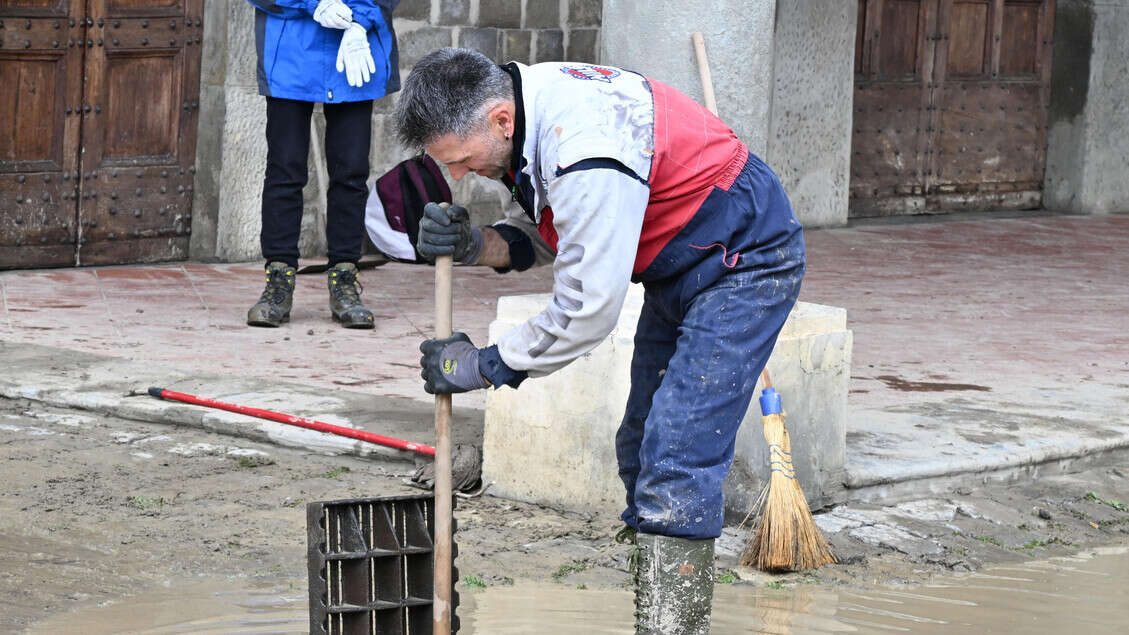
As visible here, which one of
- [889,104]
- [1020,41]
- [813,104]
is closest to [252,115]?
[813,104]

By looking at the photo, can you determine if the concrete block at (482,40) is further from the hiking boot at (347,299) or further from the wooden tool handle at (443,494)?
the wooden tool handle at (443,494)

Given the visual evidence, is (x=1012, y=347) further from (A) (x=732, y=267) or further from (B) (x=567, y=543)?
(A) (x=732, y=267)

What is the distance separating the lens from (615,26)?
17.3 feet

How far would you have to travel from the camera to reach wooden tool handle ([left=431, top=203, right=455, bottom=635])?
131 inches

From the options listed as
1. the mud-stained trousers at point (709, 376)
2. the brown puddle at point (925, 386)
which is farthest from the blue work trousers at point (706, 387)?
the brown puddle at point (925, 386)

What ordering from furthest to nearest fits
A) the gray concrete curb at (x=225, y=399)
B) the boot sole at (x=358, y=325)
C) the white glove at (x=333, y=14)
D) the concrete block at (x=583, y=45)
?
the concrete block at (x=583, y=45)
the boot sole at (x=358, y=325)
the white glove at (x=333, y=14)
the gray concrete curb at (x=225, y=399)

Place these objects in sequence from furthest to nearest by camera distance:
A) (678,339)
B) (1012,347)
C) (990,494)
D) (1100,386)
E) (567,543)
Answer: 1. (1012,347)
2. (1100,386)
3. (990,494)
4. (567,543)
5. (678,339)

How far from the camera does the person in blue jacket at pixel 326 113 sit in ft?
20.9

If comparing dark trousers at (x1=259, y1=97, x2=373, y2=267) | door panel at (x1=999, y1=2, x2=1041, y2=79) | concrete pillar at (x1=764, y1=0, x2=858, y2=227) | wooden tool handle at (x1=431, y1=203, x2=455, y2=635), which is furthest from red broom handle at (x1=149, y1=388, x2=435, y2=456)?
door panel at (x1=999, y1=2, x2=1041, y2=79)

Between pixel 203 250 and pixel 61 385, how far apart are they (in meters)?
2.95

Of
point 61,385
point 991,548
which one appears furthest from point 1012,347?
point 61,385

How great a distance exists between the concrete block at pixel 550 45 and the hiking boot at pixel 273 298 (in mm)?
2980

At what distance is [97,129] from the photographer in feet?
25.9

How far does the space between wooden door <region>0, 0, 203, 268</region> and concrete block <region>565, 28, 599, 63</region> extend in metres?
2.24
